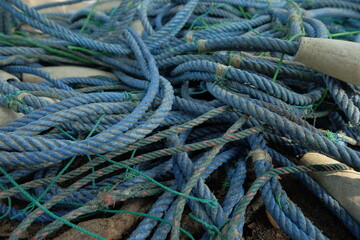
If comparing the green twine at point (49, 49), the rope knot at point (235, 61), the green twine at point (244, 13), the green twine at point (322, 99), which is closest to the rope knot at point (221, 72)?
the rope knot at point (235, 61)

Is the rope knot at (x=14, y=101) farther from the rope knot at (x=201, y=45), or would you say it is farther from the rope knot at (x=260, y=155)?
the rope knot at (x=260, y=155)

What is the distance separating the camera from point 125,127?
4.02 feet

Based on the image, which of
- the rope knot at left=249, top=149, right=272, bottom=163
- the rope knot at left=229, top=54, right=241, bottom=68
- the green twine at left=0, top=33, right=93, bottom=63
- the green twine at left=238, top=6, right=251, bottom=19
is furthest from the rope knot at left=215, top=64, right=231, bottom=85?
the green twine at left=238, top=6, right=251, bottom=19

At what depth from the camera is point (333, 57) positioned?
1.30 m

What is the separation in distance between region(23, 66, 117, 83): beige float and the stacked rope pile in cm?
1

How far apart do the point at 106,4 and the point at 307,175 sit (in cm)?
217

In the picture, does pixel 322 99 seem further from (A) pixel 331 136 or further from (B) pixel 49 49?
(B) pixel 49 49

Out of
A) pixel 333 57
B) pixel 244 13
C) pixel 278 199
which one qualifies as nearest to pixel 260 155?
pixel 278 199

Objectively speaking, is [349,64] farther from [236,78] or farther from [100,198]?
[100,198]

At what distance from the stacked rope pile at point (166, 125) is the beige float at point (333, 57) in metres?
0.06

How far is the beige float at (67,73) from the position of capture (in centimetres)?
170

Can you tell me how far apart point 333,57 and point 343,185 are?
0.53 m

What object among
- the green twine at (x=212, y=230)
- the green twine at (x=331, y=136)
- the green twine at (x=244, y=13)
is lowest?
the green twine at (x=212, y=230)

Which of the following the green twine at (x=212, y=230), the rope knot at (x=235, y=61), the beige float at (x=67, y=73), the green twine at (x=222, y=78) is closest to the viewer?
the green twine at (x=212, y=230)
